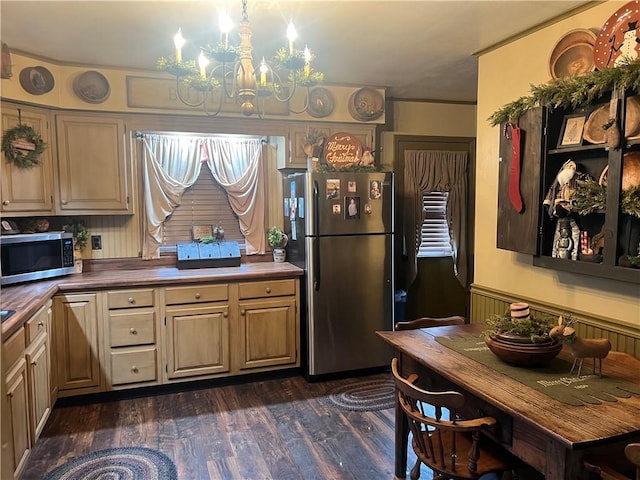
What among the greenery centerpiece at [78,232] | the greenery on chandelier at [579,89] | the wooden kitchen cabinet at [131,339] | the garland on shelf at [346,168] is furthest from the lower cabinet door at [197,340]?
the greenery on chandelier at [579,89]

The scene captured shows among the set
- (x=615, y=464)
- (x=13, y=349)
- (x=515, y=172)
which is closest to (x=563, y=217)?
(x=515, y=172)

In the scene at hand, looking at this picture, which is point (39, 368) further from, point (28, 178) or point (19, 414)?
point (28, 178)

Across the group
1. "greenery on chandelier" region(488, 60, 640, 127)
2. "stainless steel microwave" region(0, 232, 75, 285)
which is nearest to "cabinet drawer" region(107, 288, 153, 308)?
"stainless steel microwave" region(0, 232, 75, 285)

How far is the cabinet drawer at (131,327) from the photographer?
11.2ft

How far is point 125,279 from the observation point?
11.3ft

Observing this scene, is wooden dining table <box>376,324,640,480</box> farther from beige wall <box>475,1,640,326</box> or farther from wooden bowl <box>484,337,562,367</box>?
beige wall <box>475,1,640,326</box>

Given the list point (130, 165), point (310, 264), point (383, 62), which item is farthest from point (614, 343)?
point (130, 165)

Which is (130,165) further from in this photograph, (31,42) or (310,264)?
(310,264)

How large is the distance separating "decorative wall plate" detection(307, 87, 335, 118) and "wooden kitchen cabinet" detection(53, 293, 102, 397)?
2.26 m

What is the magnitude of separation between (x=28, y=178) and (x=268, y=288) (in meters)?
1.90

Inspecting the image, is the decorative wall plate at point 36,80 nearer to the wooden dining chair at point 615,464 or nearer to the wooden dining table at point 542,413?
the wooden dining table at point 542,413

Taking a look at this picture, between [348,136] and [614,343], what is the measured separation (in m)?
2.57

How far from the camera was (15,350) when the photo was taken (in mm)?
2338

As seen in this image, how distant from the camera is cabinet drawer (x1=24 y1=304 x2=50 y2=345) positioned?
8.52 feet
